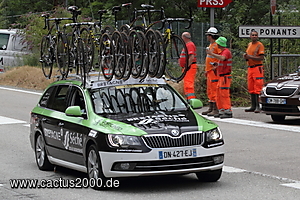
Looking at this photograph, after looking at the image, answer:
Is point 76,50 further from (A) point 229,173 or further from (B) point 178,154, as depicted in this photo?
(B) point 178,154

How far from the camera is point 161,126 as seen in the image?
9.11m

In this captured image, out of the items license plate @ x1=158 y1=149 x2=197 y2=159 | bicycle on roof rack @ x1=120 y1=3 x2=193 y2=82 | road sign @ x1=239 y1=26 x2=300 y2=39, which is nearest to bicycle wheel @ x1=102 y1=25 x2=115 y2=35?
bicycle on roof rack @ x1=120 y1=3 x2=193 y2=82

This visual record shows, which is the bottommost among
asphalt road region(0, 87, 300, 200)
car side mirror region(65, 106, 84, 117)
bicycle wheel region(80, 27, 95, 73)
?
asphalt road region(0, 87, 300, 200)

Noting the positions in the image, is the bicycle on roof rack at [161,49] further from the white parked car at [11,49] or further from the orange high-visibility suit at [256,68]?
the white parked car at [11,49]

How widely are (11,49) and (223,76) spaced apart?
16.2 meters

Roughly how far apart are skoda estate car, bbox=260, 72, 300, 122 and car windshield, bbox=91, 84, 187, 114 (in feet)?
19.0

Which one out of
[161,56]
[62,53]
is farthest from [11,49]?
[161,56]

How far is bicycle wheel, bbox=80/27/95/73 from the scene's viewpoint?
1243cm

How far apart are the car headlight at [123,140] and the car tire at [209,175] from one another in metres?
1.16

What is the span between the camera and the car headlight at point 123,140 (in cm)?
887

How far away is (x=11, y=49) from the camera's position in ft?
104

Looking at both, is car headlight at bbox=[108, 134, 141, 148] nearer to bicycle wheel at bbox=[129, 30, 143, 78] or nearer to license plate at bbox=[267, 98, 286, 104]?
bicycle wheel at bbox=[129, 30, 143, 78]

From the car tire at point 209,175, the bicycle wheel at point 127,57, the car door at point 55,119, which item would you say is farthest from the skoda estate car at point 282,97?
the car tire at point 209,175

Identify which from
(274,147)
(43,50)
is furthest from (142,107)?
(43,50)
